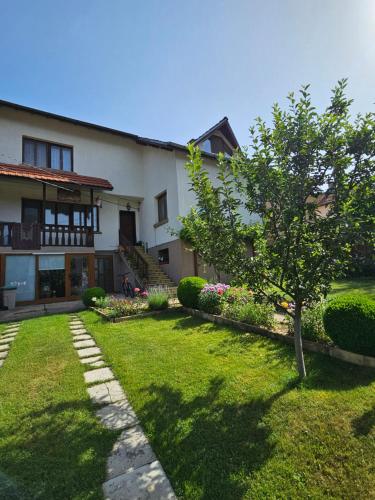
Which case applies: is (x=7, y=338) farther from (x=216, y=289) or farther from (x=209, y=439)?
(x=209, y=439)

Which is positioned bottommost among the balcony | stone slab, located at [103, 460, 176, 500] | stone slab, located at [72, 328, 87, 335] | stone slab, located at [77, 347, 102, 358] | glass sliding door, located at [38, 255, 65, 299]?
stone slab, located at [103, 460, 176, 500]

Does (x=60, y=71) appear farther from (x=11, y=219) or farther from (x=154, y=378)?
(x=154, y=378)

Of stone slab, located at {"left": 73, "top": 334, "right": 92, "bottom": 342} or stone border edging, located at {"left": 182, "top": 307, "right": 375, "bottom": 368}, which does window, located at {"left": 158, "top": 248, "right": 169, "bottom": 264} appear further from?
stone slab, located at {"left": 73, "top": 334, "right": 92, "bottom": 342}

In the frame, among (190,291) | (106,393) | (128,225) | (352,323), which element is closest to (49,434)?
(106,393)

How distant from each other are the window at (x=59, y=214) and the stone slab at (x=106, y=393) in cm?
1222

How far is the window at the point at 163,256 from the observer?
49.4 feet

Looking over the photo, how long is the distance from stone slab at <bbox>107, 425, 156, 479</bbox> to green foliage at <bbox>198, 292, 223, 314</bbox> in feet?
17.5

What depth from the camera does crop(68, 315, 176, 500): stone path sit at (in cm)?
207

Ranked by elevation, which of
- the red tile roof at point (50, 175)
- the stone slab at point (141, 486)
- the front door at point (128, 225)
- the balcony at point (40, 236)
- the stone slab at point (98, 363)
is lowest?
the stone slab at point (141, 486)

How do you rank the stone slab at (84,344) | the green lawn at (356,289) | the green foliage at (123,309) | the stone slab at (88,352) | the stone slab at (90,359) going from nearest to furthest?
the stone slab at (90,359)
the stone slab at (88,352)
the stone slab at (84,344)
the green foliage at (123,309)
the green lawn at (356,289)

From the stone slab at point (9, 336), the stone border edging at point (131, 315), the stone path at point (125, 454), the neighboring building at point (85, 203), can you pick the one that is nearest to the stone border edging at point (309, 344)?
the stone border edging at point (131, 315)

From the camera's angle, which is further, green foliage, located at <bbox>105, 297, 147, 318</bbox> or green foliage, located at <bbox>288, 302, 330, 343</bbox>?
green foliage, located at <bbox>105, 297, 147, 318</bbox>

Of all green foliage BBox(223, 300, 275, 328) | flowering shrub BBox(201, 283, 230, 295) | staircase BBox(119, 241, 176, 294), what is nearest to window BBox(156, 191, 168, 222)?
staircase BBox(119, 241, 176, 294)

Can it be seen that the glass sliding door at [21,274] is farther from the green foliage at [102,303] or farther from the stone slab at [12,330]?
the stone slab at [12,330]
